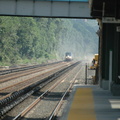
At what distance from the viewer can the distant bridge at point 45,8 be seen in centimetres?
2097

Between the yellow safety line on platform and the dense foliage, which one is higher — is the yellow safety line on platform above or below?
below

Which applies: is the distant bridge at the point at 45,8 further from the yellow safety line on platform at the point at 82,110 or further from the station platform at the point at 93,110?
the yellow safety line on platform at the point at 82,110

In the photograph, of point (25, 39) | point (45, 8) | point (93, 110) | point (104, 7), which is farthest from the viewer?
point (25, 39)

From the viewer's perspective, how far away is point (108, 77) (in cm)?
1923

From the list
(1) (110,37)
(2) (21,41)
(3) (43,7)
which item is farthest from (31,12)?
(2) (21,41)

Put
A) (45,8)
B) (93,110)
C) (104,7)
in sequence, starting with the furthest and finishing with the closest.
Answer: (45,8), (104,7), (93,110)

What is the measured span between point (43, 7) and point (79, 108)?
11374 mm

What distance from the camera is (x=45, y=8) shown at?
21.2m

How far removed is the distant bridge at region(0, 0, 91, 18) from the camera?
2097 centimetres

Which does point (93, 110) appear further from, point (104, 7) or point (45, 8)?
point (45, 8)

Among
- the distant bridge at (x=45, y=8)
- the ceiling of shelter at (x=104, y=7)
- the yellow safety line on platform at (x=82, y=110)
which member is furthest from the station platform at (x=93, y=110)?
the distant bridge at (x=45, y=8)

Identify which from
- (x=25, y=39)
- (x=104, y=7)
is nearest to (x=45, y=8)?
(x=104, y=7)

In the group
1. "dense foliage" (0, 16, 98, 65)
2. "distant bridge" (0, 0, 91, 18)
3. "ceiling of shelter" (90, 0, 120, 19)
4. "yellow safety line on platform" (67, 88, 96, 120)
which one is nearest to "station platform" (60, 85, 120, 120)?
"yellow safety line on platform" (67, 88, 96, 120)

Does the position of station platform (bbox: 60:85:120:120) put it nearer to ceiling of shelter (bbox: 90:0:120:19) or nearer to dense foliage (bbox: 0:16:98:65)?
ceiling of shelter (bbox: 90:0:120:19)
